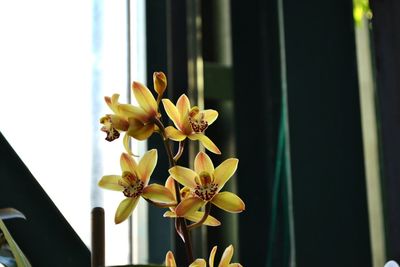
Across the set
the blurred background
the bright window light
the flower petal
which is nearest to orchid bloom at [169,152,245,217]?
the flower petal

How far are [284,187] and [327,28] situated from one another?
38 cm

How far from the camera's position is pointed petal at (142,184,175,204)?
555mm

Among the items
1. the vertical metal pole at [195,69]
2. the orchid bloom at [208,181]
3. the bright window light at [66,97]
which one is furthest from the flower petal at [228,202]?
the vertical metal pole at [195,69]

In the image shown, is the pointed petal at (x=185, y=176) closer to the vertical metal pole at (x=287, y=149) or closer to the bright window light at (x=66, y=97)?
the bright window light at (x=66, y=97)

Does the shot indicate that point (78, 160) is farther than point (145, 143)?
No

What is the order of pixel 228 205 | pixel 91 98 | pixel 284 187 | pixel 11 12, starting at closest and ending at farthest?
pixel 228 205, pixel 11 12, pixel 91 98, pixel 284 187

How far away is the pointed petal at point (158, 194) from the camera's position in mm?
555

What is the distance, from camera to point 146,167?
567mm

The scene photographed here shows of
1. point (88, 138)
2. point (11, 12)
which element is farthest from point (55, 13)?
point (88, 138)

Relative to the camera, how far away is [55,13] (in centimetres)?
122

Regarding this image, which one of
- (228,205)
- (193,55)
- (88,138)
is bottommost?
(228,205)

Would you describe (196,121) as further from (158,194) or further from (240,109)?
(240,109)

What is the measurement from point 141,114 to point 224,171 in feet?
0.26

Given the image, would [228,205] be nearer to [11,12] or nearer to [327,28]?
[11,12]
